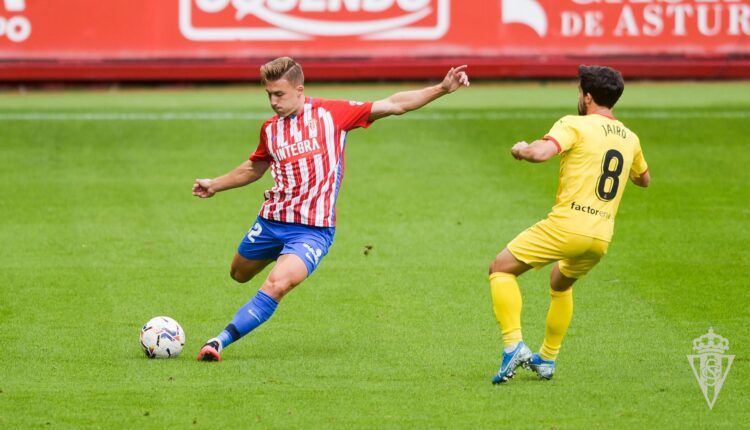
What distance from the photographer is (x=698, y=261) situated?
11.5m

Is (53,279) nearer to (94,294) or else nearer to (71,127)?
(94,294)

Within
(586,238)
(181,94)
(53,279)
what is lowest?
(181,94)

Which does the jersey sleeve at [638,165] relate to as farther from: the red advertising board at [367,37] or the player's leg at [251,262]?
the red advertising board at [367,37]

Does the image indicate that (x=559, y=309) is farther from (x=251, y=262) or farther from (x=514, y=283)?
(x=251, y=262)

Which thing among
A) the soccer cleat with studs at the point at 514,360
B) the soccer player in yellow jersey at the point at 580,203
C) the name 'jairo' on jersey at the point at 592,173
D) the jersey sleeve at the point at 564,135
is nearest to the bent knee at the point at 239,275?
the soccer player in yellow jersey at the point at 580,203

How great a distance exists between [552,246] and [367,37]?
11.3m

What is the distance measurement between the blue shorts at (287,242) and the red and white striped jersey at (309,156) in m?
0.06

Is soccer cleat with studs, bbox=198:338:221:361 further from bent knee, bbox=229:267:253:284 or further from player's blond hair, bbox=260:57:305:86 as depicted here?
player's blond hair, bbox=260:57:305:86

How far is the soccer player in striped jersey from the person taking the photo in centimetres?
845

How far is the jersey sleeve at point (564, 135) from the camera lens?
7.46m

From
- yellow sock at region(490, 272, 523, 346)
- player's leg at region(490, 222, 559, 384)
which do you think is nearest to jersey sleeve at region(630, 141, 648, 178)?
player's leg at region(490, 222, 559, 384)

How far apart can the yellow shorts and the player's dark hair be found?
2.72ft

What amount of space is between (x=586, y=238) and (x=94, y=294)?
4.60 meters

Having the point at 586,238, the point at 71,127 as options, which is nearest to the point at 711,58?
the point at 71,127
